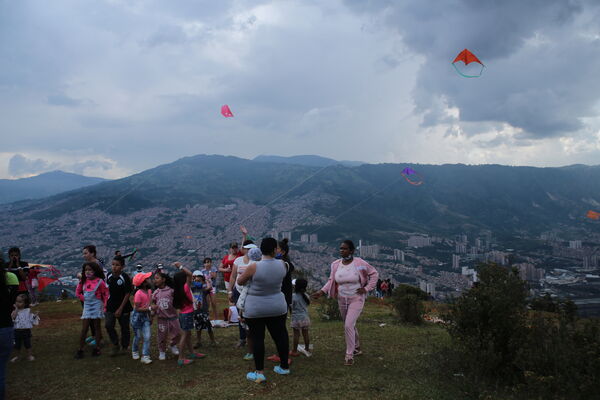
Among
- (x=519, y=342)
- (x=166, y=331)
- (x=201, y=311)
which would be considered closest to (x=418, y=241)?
(x=201, y=311)

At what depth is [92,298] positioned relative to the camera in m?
6.89

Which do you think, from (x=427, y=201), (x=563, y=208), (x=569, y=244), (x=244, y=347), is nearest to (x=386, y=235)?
(x=569, y=244)

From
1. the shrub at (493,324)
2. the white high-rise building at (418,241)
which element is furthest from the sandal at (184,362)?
the white high-rise building at (418,241)

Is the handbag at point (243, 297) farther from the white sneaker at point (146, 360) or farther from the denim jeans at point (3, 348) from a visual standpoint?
the denim jeans at point (3, 348)

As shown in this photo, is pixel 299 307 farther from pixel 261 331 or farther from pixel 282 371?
pixel 261 331

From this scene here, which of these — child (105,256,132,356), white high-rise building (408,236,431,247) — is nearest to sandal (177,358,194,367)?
child (105,256,132,356)

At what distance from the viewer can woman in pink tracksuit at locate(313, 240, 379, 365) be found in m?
6.14

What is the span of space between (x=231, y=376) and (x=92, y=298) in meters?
3.24

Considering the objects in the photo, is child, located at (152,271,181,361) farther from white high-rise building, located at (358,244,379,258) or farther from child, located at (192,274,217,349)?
white high-rise building, located at (358,244,379,258)

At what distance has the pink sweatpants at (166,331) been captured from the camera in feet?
21.4

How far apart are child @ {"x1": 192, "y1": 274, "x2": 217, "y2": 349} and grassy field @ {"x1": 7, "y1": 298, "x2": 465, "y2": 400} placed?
0.97ft

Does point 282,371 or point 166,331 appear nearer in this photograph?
point 282,371

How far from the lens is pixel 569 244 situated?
86.3 metres

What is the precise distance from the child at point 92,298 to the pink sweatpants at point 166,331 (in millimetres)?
1267
